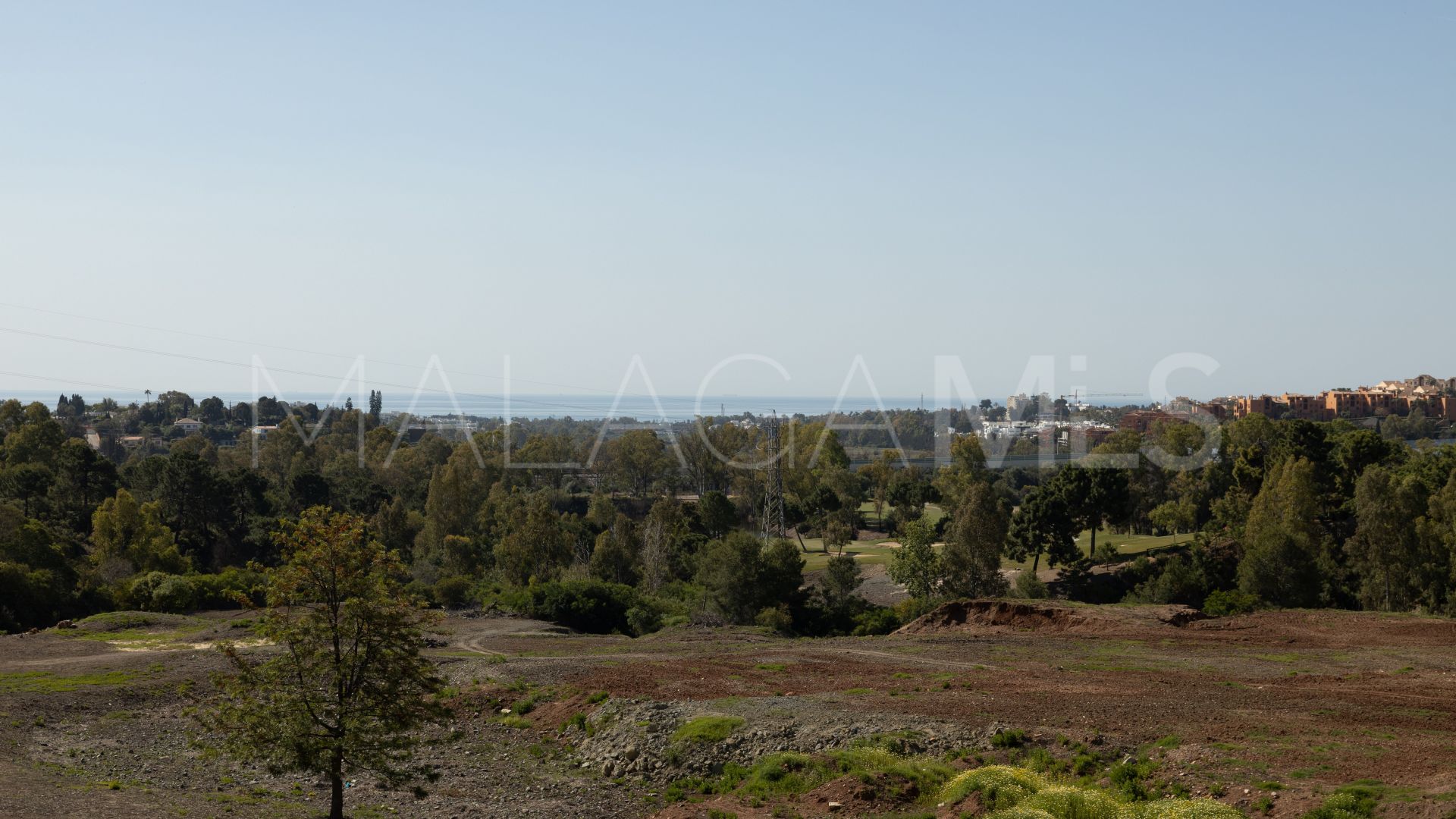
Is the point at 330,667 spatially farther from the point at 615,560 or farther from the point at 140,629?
the point at 615,560

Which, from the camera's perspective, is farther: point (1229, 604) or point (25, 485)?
point (25, 485)

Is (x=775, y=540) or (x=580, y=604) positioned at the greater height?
(x=775, y=540)

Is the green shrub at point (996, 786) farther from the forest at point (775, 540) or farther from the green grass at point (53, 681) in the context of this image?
the green grass at point (53, 681)

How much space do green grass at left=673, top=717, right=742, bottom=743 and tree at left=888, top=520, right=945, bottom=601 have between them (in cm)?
2905

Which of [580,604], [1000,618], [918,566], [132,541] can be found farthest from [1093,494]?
[132,541]

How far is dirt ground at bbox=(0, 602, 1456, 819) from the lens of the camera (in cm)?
1848

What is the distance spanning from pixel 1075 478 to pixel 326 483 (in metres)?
55.5

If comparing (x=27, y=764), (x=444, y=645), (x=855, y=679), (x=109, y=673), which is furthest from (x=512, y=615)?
(x=27, y=764)

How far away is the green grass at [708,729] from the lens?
22.5 meters

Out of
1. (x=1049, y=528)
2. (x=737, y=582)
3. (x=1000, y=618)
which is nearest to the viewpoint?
(x=1000, y=618)

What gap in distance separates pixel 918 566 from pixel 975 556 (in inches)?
106

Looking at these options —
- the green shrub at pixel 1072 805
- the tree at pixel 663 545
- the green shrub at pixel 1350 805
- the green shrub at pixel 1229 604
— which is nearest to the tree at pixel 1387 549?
the green shrub at pixel 1229 604

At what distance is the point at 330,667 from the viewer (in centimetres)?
1669

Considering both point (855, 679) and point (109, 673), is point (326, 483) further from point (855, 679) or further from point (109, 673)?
point (855, 679)
